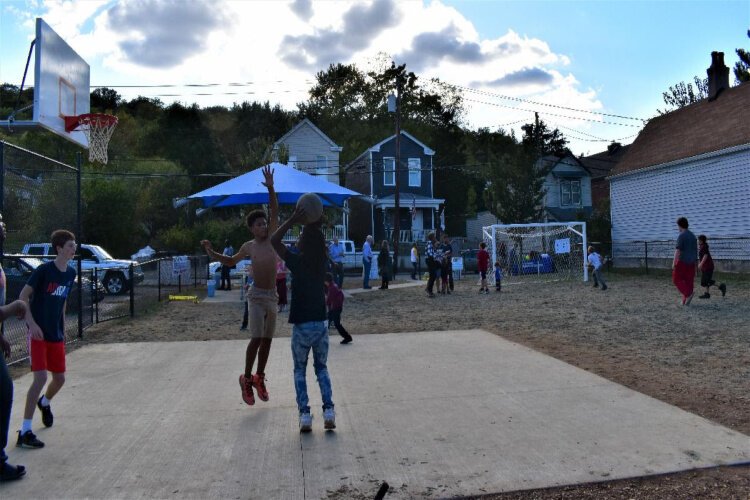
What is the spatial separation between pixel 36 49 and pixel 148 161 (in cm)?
3772

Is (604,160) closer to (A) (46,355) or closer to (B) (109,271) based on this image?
(B) (109,271)

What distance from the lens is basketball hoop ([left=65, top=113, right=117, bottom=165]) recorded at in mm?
11074

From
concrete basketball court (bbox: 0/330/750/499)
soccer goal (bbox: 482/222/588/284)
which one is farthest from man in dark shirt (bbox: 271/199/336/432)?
soccer goal (bbox: 482/222/588/284)

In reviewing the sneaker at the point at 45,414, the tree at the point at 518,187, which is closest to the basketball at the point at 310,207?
the sneaker at the point at 45,414

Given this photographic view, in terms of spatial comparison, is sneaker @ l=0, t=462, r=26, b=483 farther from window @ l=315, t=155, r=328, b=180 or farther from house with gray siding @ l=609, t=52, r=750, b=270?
window @ l=315, t=155, r=328, b=180

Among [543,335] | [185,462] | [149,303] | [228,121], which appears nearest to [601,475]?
[185,462]

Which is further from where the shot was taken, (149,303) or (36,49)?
(149,303)

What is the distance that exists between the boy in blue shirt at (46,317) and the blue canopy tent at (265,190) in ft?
38.6

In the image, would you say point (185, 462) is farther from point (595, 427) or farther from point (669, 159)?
point (669, 159)

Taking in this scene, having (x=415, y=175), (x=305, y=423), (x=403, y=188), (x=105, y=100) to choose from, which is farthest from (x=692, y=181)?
(x=105, y=100)

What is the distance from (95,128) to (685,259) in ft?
39.3

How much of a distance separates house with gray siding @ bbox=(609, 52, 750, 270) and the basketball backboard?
21.8m

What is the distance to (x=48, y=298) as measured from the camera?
5230mm

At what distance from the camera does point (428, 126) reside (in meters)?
63.1
